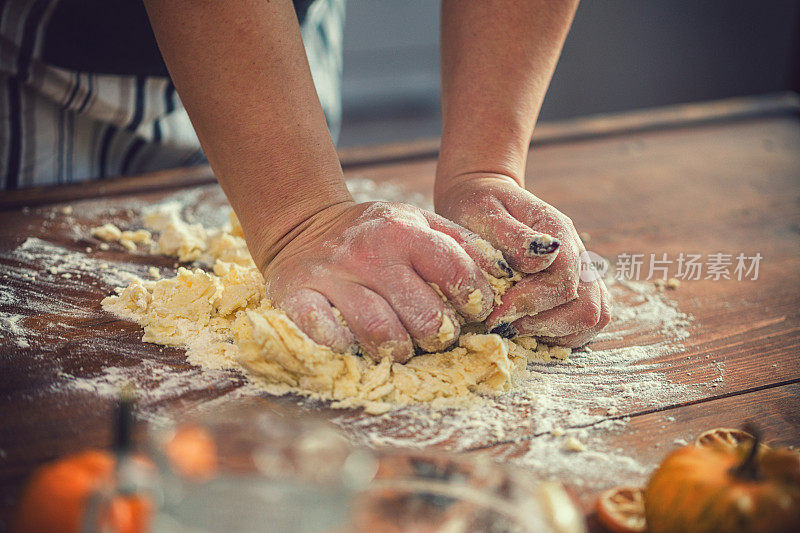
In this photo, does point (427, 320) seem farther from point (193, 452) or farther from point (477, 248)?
point (193, 452)

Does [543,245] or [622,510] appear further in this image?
[543,245]

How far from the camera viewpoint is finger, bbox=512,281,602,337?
28.9 inches

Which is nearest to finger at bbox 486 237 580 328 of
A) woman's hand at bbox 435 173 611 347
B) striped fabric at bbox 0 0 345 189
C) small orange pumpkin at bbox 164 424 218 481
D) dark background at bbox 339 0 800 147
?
woman's hand at bbox 435 173 611 347

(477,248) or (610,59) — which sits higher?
(610,59)

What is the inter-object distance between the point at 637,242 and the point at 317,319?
677 mm

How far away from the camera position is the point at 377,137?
315 cm

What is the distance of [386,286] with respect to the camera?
665 mm

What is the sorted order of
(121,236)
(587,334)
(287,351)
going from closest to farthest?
(287,351)
(587,334)
(121,236)

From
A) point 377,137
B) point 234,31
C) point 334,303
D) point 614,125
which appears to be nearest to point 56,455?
point 334,303

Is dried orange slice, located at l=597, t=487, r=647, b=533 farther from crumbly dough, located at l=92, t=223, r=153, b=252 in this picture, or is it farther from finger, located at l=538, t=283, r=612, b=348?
crumbly dough, located at l=92, t=223, r=153, b=252

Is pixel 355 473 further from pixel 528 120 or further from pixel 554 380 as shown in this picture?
pixel 528 120

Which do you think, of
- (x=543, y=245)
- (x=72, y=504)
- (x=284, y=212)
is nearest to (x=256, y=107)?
(x=284, y=212)

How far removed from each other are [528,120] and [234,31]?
17.2 inches

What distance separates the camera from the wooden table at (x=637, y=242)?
A: 24.6 inches
